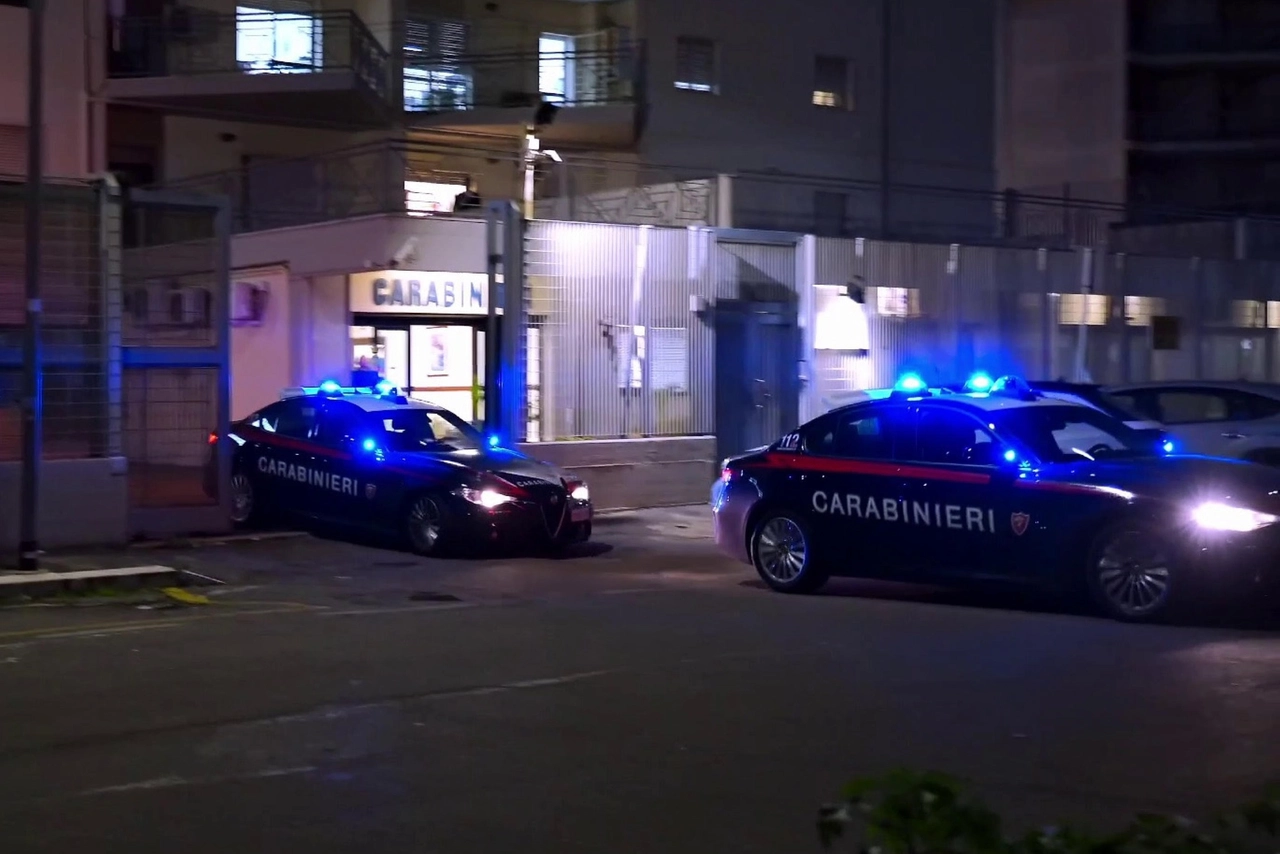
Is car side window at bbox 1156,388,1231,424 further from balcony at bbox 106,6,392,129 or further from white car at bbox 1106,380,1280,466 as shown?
balcony at bbox 106,6,392,129

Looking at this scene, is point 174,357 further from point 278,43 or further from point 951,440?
point 278,43

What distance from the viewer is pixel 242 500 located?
18188 millimetres

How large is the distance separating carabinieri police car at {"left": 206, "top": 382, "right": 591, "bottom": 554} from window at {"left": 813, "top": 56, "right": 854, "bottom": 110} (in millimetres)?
16852

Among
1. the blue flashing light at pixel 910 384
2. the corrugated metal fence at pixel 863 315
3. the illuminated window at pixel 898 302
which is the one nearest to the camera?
the blue flashing light at pixel 910 384

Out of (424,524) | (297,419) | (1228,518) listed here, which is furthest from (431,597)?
(1228,518)

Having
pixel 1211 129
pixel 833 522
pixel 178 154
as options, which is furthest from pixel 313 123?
pixel 1211 129

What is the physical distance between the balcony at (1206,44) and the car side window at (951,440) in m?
38.7

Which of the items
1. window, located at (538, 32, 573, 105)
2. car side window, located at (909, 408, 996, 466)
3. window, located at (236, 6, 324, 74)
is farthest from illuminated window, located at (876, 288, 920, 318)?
car side window, located at (909, 408, 996, 466)

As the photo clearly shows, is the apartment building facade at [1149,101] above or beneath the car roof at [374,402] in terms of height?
above

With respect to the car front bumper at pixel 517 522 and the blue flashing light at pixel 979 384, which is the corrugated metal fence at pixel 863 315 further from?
the blue flashing light at pixel 979 384

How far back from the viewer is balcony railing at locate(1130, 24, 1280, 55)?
48625mm

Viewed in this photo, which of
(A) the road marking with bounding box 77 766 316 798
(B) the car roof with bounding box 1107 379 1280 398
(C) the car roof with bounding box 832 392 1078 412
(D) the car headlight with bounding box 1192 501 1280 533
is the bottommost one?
(A) the road marking with bounding box 77 766 316 798

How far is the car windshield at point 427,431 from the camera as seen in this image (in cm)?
1684

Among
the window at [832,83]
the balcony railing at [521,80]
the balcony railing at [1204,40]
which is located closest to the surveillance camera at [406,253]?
the balcony railing at [521,80]
